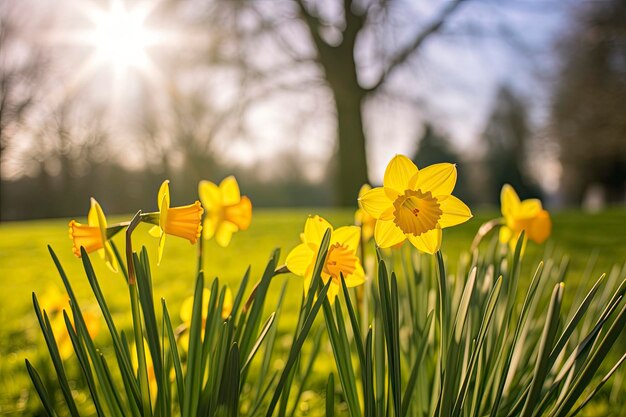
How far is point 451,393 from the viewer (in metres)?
0.55

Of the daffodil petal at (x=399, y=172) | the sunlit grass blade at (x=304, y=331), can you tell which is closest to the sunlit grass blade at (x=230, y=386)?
the sunlit grass blade at (x=304, y=331)

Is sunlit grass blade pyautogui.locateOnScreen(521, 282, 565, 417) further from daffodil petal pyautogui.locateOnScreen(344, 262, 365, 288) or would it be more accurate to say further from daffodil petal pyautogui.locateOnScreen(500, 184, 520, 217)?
daffodil petal pyautogui.locateOnScreen(500, 184, 520, 217)

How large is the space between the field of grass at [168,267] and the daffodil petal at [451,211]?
1.72ft

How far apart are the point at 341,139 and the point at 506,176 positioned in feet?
40.9

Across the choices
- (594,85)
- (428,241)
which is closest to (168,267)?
(428,241)

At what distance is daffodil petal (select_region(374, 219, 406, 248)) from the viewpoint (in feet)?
2.02

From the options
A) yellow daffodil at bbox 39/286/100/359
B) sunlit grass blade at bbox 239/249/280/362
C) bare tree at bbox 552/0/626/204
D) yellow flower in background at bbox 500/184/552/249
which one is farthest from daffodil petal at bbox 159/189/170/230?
bare tree at bbox 552/0/626/204

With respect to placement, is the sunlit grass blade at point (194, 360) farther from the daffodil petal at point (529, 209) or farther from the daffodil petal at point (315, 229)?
the daffodil petal at point (529, 209)

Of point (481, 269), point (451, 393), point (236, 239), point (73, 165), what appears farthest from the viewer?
point (73, 165)

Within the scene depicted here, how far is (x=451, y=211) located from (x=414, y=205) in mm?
44

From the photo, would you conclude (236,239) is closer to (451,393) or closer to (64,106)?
(451,393)

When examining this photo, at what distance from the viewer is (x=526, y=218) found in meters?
0.89

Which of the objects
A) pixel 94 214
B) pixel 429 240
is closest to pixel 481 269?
pixel 429 240

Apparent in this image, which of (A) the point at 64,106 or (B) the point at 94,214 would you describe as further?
(A) the point at 64,106
